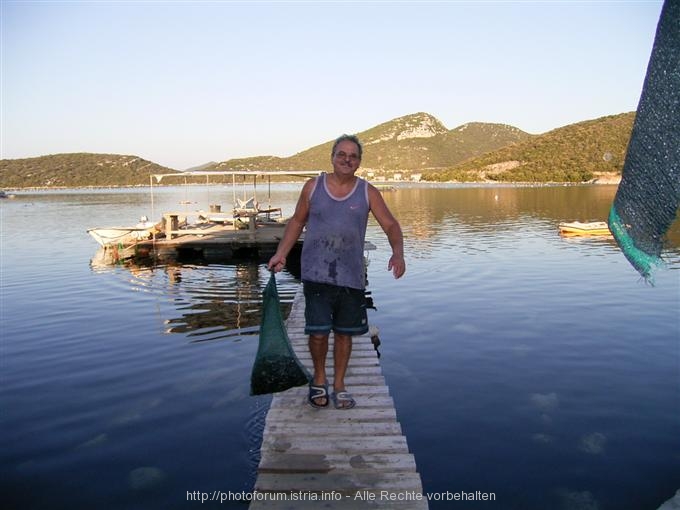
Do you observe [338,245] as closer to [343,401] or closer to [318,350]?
[318,350]

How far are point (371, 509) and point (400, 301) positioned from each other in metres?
11.6

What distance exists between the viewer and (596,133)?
162 metres

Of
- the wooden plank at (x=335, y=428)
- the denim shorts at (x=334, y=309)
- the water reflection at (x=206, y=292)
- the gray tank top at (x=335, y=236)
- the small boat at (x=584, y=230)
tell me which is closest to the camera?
the gray tank top at (x=335, y=236)

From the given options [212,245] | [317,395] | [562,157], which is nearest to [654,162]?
[317,395]

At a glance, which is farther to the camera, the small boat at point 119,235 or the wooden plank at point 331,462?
the small boat at point 119,235

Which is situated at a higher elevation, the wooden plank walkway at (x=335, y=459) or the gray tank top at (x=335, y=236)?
the gray tank top at (x=335, y=236)

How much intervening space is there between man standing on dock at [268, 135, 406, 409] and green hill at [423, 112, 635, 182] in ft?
451

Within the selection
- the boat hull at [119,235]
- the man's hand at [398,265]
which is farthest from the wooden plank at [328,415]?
the boat hull at [119,235]

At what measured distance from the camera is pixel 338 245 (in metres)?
4.53

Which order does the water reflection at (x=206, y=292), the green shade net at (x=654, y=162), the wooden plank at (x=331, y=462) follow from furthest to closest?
the water reflection at (x=206, y=292) < the wooden plank at (x=331, y=462) < the green shade net at (x=654, y=162)

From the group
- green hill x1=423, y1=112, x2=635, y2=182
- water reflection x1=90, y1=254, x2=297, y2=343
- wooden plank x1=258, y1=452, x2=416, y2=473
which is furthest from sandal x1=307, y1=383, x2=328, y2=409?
green hill x1=423, y1=112, x2=635, y2=182

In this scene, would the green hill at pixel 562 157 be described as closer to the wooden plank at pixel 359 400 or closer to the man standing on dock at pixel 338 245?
the wooden plank at pixel 359 400

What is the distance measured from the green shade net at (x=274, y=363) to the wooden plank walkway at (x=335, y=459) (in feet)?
0.96

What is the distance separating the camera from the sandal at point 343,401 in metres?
5.05
